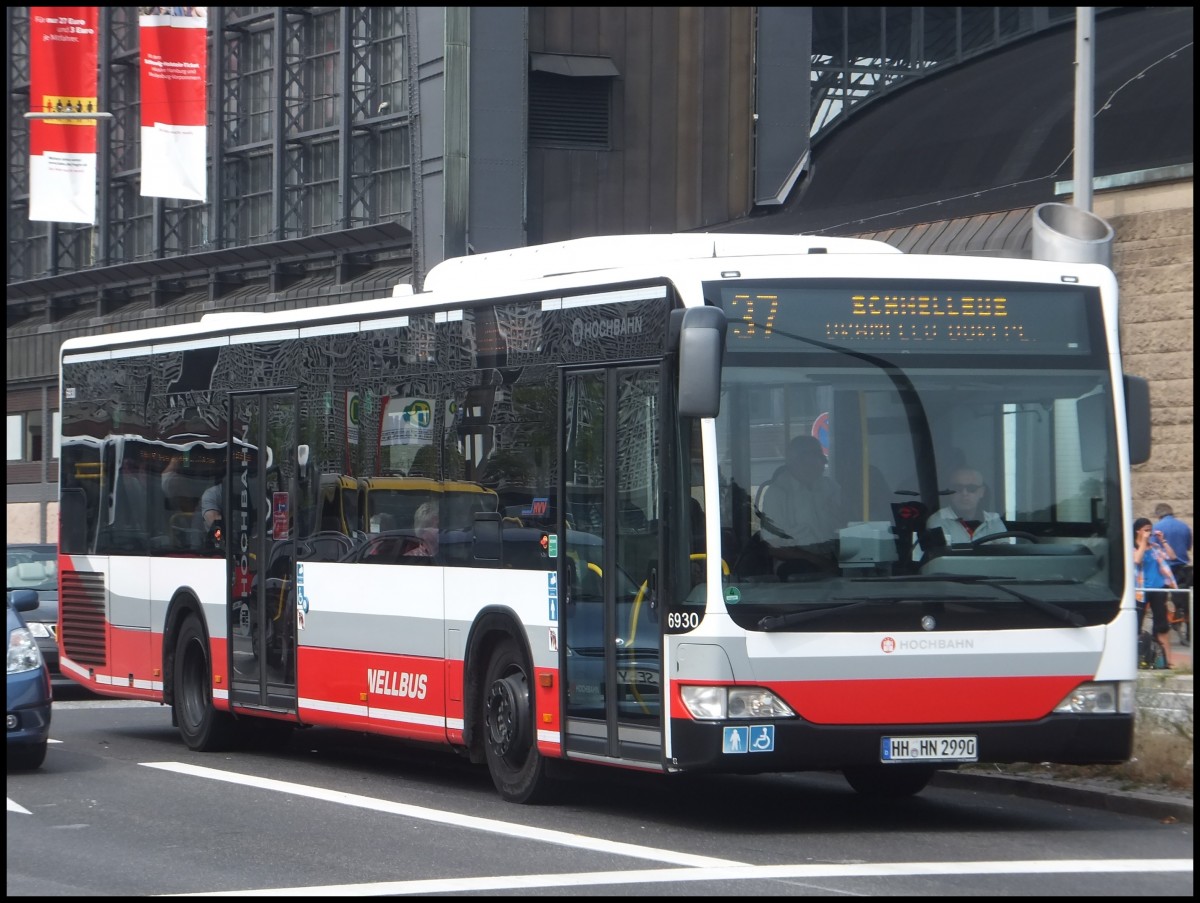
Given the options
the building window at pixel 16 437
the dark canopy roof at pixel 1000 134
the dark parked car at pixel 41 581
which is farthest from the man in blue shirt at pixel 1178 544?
the building window at pixel 16 437

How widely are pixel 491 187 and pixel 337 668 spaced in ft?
57.5

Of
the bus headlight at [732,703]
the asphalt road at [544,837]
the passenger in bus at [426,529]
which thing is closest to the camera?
the asphalt road at [544,837]

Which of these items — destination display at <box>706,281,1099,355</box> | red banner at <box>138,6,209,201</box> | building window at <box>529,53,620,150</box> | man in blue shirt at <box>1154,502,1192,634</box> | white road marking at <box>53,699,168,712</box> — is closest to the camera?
destination display at <box>706,281,1099,355</box>

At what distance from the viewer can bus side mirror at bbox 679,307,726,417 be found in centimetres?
970

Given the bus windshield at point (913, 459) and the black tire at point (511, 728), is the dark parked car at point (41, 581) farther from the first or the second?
the bus windshield at point (913, 459)

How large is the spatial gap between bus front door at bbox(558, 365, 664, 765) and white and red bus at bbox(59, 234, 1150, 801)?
0.02 meters

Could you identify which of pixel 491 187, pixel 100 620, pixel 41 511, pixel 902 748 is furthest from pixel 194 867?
pixel 41 511

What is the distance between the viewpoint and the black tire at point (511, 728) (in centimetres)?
1153

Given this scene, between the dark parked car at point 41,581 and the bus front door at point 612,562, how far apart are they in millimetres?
11768

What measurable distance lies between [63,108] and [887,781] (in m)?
17.0

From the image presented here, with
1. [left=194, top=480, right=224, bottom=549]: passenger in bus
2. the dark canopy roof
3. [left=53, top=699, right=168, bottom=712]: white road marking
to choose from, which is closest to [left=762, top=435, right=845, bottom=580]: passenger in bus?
[left=194, top=480, right=224, bottom=549]: passenger in bus

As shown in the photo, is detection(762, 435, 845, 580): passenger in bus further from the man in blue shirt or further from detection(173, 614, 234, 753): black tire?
the man in blue shirt

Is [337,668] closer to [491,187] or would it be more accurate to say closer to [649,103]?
[491,187]

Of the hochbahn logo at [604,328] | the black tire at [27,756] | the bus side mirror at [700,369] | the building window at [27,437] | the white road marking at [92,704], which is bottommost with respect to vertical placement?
the white road marking at [92,704]
